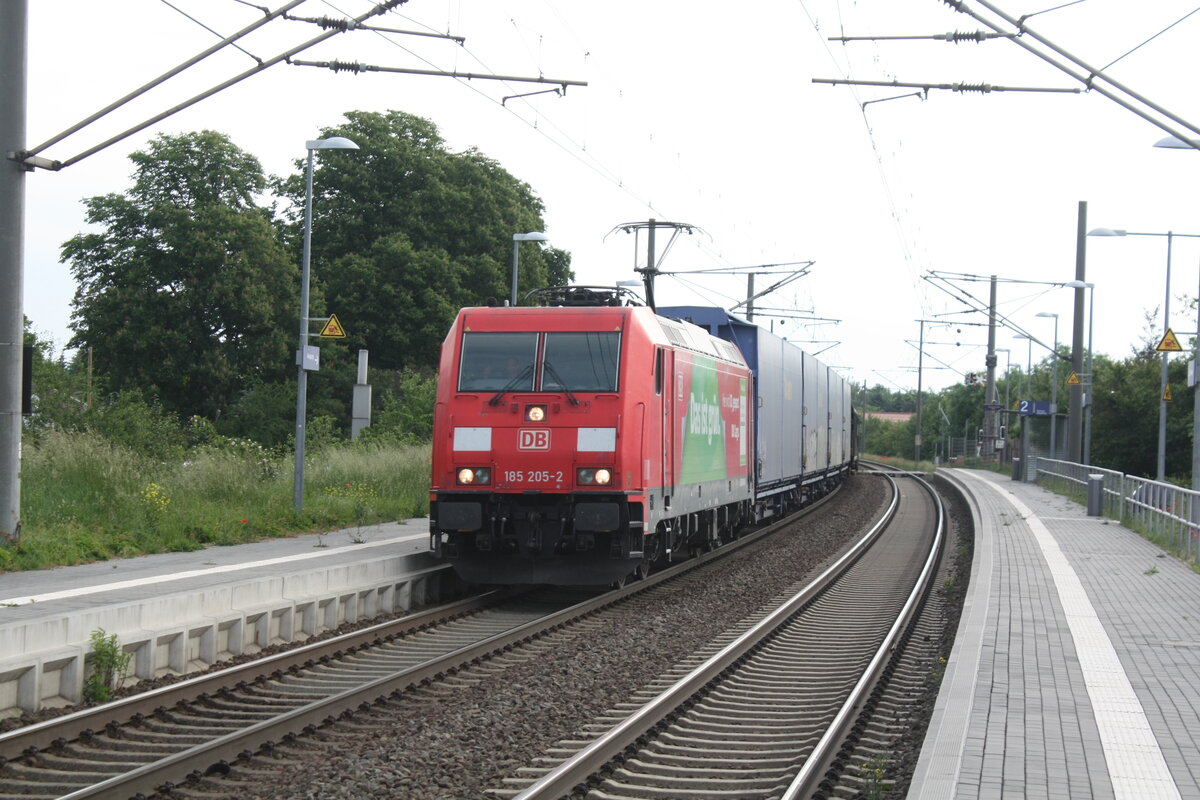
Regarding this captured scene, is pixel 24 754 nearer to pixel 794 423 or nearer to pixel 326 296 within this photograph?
pixel 794 423

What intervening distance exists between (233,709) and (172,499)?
9446mm

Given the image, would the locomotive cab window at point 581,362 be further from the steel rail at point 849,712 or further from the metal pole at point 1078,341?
Answer: the metal pole at point 1078,341

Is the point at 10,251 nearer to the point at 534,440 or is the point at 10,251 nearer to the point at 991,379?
the point at 534,440

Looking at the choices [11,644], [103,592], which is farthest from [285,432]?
[11,644]

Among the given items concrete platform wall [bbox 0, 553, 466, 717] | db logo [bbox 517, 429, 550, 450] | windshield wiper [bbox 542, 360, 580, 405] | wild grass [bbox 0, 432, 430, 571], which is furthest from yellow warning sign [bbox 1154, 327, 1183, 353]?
concrete platform wall [bbox 0, 553, 466, 717]

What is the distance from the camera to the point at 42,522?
1444 cm

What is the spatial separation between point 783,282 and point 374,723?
22.2 metres

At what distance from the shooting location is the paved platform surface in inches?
242

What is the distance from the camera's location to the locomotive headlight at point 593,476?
13.3 metres

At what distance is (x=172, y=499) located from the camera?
57.4 feet

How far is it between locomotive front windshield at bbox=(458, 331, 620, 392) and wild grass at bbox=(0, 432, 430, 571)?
4.55 metres

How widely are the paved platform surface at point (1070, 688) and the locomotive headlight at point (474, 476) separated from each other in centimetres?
518

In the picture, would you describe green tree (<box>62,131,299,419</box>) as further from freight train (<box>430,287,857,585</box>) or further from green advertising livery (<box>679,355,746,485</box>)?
freight train (<box>430,287,857,585</box>)

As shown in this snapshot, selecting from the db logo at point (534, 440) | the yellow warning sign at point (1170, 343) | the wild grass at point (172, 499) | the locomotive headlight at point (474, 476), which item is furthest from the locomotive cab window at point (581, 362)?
the yellow warning sign at point (1170, 343)
